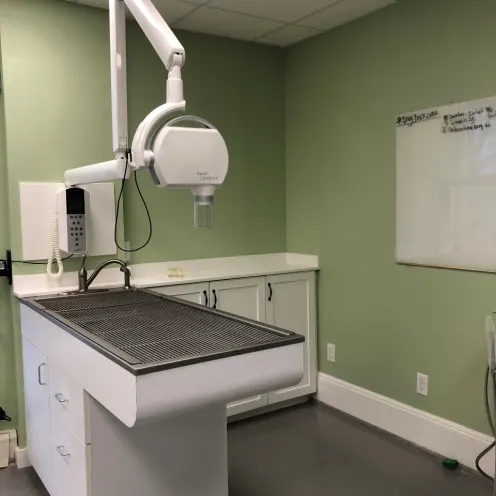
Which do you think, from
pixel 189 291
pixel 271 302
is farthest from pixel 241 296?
pixel 189 291

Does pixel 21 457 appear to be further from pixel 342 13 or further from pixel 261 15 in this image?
pixel 342 13

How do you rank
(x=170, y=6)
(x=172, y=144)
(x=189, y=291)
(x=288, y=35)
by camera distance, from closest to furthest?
(x=172, y=144) → (x=170, y=6) → (x=189, y=291) → (x=288, y=35)

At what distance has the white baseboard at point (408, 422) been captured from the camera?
277cm

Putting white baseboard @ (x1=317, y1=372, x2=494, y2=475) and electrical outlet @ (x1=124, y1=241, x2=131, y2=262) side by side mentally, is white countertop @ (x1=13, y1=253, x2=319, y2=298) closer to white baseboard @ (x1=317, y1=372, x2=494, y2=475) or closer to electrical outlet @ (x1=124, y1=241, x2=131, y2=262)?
electrical outlet @ (x1=124, y1=241, x2=131, y2=262)

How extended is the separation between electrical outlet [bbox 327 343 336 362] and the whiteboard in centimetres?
86

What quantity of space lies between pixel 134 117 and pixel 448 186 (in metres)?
1.85

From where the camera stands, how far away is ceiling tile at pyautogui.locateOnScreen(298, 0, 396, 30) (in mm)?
3029

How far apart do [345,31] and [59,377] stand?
8.58 ft

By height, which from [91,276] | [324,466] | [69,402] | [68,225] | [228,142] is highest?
[228,142]

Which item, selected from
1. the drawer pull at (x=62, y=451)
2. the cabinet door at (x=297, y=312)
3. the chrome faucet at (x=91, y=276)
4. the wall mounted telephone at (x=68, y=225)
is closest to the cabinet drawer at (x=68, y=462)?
the drawer pull at (x=62, y=451)

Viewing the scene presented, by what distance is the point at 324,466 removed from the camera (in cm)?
282

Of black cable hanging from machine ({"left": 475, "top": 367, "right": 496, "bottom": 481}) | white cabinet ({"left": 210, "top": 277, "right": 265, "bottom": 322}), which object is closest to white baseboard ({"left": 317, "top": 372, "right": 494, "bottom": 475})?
black cable hanging from machine ({"left": 475, "top": 367, "right": 496, "bottom": 481})

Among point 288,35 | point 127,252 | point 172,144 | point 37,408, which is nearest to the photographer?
point 172,144

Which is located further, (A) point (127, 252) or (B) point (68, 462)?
(A) point (127, 252)
